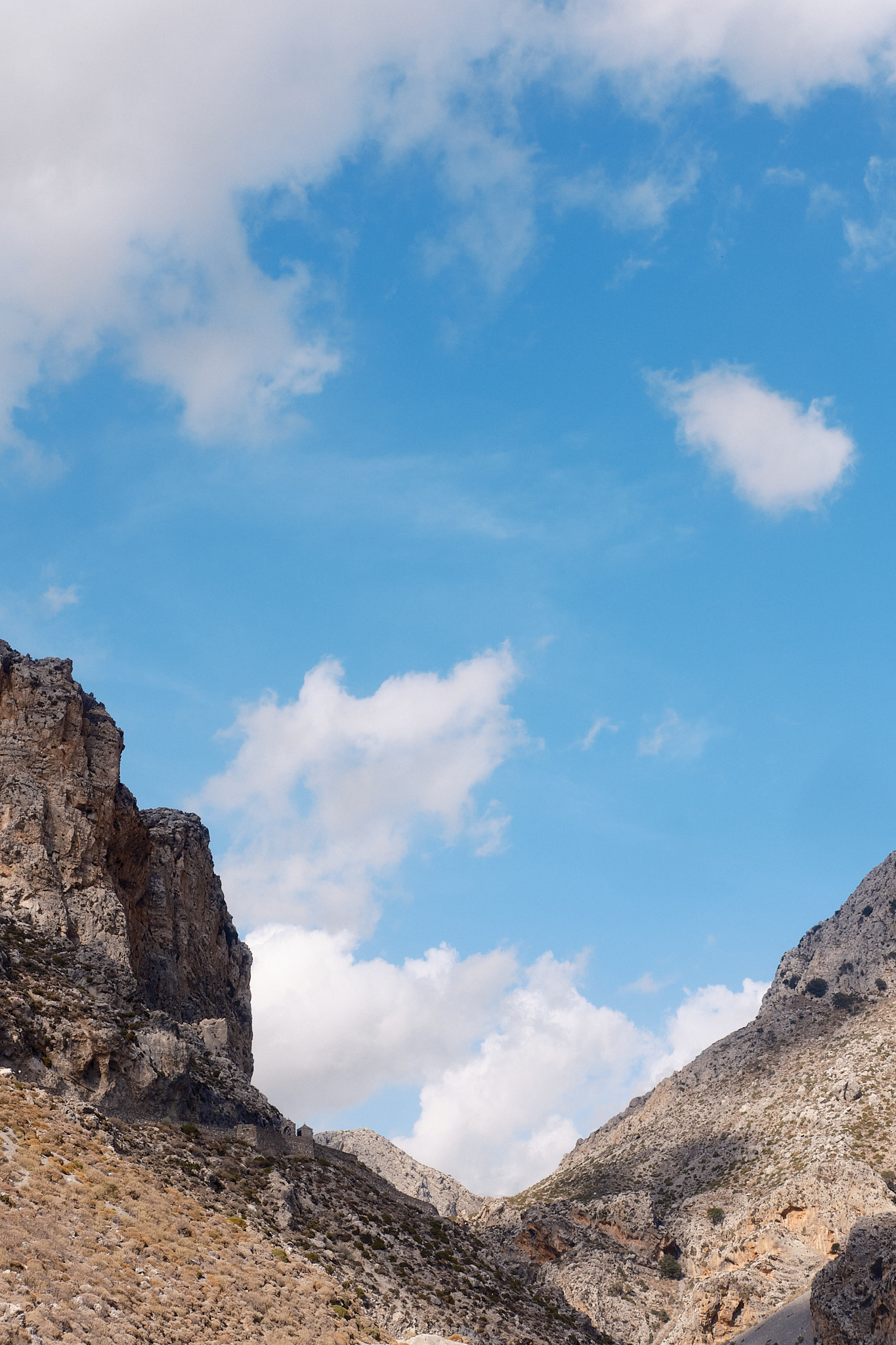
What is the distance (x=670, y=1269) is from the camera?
9356 cm

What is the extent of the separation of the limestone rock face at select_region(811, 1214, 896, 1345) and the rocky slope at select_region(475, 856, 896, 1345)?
3.36m

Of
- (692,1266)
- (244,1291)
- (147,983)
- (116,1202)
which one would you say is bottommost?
(692,1266)

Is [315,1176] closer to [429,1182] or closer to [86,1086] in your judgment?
[86,1086]

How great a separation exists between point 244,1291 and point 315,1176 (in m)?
18.7

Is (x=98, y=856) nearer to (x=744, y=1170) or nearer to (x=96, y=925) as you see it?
(x=96, y=925)

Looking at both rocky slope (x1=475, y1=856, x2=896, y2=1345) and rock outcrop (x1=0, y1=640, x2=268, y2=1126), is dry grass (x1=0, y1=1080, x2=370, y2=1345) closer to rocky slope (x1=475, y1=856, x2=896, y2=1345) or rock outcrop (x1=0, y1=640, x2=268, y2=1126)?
rock outcrop (x1=0, y1=640, x2=268, y2=1126)

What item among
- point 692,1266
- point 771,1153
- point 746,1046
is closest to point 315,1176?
point 692,1266

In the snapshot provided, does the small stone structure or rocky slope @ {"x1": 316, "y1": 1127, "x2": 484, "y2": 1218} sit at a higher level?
rocky slope @ {"x1": 316, "y1": 1127, "x2": 484, "y2": 1218}

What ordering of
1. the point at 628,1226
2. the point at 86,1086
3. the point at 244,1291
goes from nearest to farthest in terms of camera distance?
the point at 244,1291 < the point at 86,1086 < the point at 628,1226

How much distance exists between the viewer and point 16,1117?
42969 millimetres

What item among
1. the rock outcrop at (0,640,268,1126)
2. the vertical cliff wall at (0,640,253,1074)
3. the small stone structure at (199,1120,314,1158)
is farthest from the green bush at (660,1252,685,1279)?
the small stone structure at (199,1120,314,1158)

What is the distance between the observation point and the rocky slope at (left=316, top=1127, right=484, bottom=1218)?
156875 mm

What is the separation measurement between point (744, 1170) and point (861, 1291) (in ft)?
174

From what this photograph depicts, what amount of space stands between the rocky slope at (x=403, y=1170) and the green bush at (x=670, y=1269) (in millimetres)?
62743
